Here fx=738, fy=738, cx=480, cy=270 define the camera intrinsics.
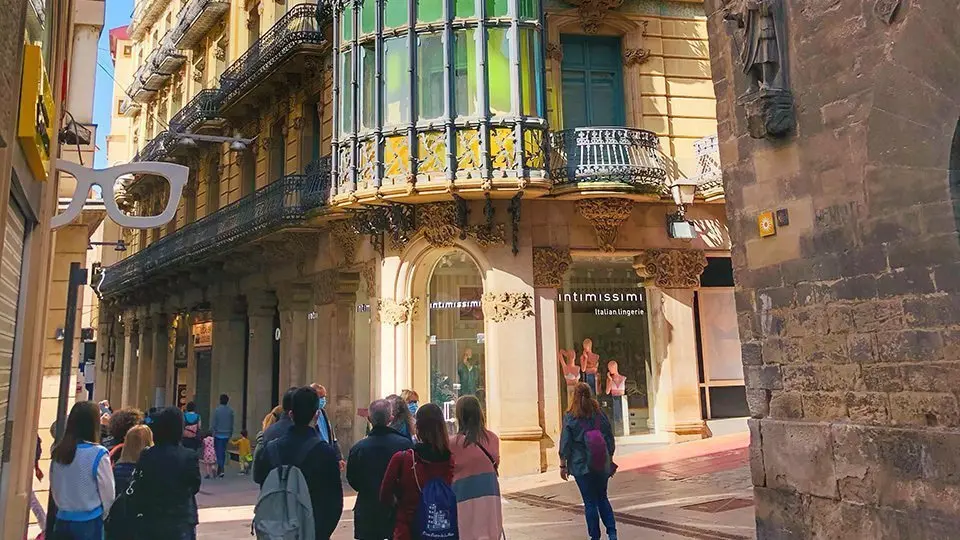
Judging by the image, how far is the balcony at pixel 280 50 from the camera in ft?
60.5

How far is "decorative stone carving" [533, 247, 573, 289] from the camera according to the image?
15.4m

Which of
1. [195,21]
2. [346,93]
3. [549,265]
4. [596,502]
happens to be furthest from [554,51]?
[195,21]

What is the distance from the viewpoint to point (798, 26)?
727cm

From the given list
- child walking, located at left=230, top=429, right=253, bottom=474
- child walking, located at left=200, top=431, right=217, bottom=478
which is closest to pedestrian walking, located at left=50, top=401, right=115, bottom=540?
child walking, located at left=200, top=431, right=217, bottom=478

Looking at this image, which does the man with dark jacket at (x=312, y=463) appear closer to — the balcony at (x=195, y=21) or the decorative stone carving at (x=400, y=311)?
the decorative stone carving at (x=400, y=311)

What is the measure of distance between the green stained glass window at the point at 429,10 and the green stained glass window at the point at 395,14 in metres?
0.34

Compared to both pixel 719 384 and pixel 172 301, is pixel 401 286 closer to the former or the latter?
pixel 719 384

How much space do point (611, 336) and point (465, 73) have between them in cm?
659

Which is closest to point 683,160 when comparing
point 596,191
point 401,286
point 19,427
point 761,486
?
point 596,191

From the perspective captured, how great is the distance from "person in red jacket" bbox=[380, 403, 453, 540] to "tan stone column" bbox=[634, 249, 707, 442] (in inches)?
471

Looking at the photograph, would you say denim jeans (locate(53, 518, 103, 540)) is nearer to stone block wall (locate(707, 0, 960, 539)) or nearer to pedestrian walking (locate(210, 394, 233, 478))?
stone block wall (locate(707, 0, 960, 539))

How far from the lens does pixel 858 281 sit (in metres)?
6.52

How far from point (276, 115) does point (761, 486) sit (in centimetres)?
1768

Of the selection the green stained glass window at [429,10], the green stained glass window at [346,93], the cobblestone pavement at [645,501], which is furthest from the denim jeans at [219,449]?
the green stained glass window at [429,10]
